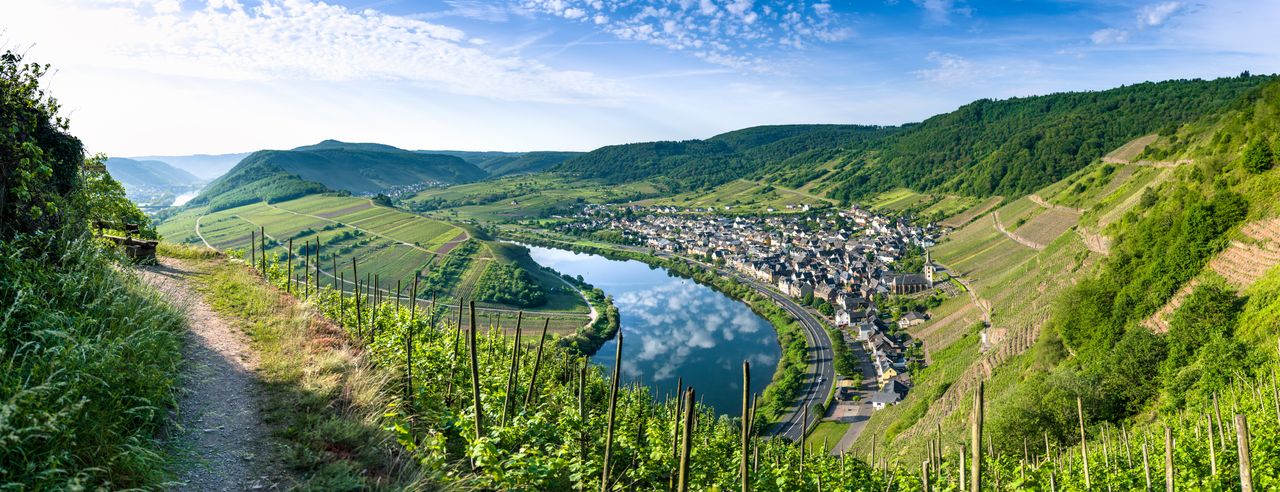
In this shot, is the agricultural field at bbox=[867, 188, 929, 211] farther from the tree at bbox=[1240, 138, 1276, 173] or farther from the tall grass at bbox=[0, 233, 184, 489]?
the tall grass at bbox=[0, 233, 184, 489]

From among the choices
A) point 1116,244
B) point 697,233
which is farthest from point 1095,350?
point 697,233

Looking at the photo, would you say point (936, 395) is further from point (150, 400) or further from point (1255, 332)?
point (150, 400)

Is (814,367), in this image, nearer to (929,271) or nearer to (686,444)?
(929,271)

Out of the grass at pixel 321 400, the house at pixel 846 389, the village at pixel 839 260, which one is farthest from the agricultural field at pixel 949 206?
the grass at pixel 321 400

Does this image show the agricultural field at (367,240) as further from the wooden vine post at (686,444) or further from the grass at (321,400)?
the wooden vine post at (686,444)

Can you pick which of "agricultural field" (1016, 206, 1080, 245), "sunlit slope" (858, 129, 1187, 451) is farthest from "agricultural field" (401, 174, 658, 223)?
"agricultural field" (1016, 206, 1080, 245)

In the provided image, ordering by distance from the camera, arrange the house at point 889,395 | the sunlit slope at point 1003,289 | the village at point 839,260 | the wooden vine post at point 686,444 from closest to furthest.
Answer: the wooden vine post at point 686,444 → the sunlit slope at point 1003,289 → the house at point 889,395 → the village at point 839,260
